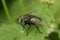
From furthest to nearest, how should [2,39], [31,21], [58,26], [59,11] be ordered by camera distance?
1. [59,11]
2. [58,26]
3. [2,39]
4. [31,21]

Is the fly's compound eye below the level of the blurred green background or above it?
below

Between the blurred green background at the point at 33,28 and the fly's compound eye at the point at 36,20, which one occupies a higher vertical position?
Answer: the blurred green background at the point at 33,28

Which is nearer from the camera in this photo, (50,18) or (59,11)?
(50,18)

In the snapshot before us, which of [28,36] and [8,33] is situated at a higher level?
[8,33]

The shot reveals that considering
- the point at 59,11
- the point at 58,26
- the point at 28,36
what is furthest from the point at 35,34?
the point at 59,11

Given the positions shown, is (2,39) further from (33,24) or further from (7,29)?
(33,24)

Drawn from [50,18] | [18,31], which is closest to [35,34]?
[50,18]

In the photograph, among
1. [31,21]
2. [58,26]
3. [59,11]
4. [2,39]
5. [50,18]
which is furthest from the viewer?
[59,11]

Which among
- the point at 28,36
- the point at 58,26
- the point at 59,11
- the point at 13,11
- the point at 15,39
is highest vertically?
the point at 13,11

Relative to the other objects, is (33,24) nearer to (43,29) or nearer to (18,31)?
(43,29)
